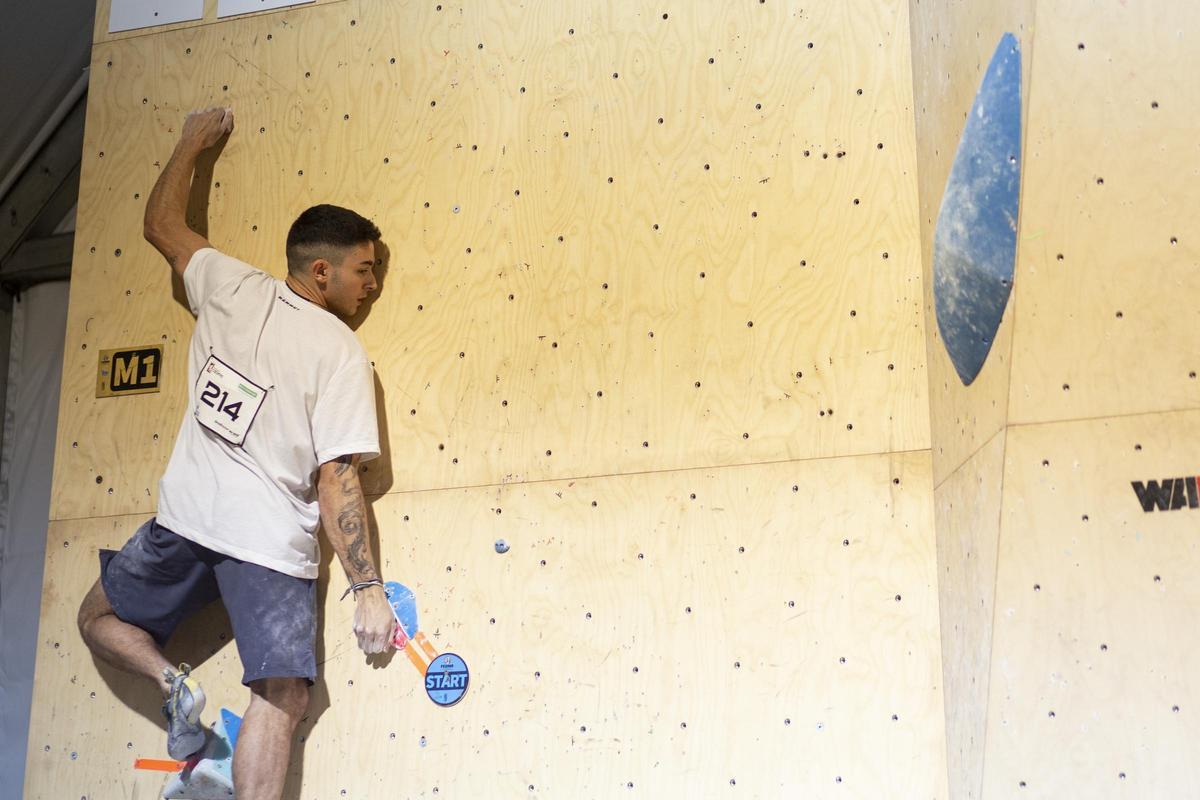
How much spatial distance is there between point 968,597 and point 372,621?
1385mm

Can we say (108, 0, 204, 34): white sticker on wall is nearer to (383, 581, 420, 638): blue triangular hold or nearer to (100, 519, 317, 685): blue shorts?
(100, 519, 317, 685): blue shorts

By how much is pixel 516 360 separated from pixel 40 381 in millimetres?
2726

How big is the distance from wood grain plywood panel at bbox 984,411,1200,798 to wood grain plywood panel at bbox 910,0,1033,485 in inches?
6.5

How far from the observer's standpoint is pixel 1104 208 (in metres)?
2.40

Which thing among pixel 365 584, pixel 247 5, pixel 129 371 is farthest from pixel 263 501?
pixel 247 5

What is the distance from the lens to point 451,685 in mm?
2926

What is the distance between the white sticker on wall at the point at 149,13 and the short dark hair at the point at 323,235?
0.88m

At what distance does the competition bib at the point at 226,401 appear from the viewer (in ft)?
9.67

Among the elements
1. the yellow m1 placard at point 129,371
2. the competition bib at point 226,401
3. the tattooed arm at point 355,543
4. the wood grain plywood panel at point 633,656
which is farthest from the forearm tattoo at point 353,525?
the yellow m1 placard at point 129,371

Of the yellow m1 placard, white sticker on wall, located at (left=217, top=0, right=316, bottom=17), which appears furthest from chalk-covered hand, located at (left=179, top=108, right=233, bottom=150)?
the yellow m1 placard

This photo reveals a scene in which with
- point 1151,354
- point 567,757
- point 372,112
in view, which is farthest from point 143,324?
point 1151,354

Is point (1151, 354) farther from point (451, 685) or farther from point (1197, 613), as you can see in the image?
point (451, 685)

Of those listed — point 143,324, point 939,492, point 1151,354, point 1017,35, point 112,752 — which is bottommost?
point 112,752

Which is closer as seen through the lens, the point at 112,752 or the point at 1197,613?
the point at 1197,613
